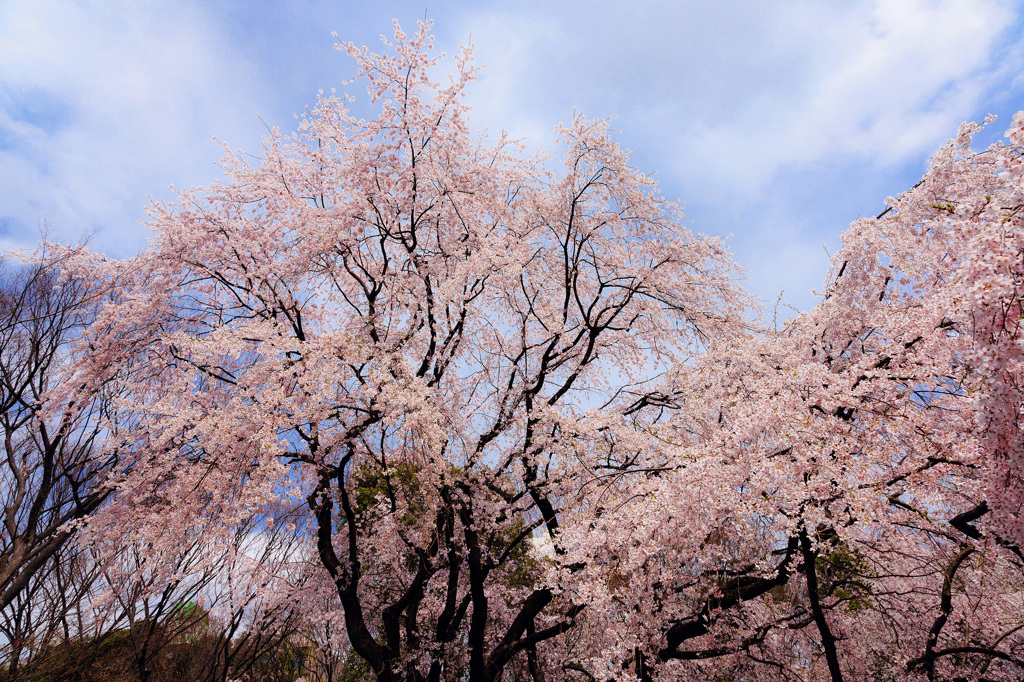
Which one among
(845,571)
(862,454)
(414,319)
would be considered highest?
(414,319)


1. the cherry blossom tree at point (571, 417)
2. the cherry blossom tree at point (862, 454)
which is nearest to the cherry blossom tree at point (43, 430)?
the cherry blossom tree at point (571, 417)

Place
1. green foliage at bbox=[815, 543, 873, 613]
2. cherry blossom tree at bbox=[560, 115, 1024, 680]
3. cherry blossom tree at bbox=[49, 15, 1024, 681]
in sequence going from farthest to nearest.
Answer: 1. green foliage at bbox=[815, 543, 873, 613]
2. cherry blossom tree at bbox=[49, 15, 1024, 681]
3. cherry blossom tree at bbox=[560, 115, 1024, 680]

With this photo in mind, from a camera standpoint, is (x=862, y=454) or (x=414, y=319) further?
(x=414, y=319)

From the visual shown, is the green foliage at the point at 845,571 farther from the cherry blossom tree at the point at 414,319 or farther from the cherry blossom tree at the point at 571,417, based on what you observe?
the cherry blossom tree at the point at 414,319

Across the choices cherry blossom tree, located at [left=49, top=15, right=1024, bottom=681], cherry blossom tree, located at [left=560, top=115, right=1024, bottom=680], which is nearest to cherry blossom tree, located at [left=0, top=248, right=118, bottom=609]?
cherry blossom tree, located at [left=49, top=15, right=1024, bottom=681]

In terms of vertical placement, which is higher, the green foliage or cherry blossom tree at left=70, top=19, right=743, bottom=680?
cherry blossom tree at left=70, top=19, right=743, bottom=680

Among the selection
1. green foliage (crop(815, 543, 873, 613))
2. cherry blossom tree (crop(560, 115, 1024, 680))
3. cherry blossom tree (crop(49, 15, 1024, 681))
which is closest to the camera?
cherry blossom tree (crop(560, 115, 1024, 680))

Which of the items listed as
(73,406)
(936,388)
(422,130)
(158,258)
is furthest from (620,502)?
(73,406)

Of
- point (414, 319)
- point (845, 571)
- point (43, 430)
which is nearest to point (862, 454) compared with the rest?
point (845, 571)

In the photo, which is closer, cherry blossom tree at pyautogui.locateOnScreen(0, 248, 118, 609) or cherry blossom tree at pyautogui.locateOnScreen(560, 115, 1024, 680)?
cherry blossom tree at pyautogui.locateOnScreen(560, 115, 1024, 680)

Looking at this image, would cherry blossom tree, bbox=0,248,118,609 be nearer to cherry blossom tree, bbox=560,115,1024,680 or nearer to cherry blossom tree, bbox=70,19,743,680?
cherry blossom tree, bbox=70,19,743,680

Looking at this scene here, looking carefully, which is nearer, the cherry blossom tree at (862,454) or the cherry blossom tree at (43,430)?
the cherry blossom tree at (862,454)

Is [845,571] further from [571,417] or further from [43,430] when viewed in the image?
[43,430]

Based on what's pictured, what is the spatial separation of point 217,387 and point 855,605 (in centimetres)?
1549
